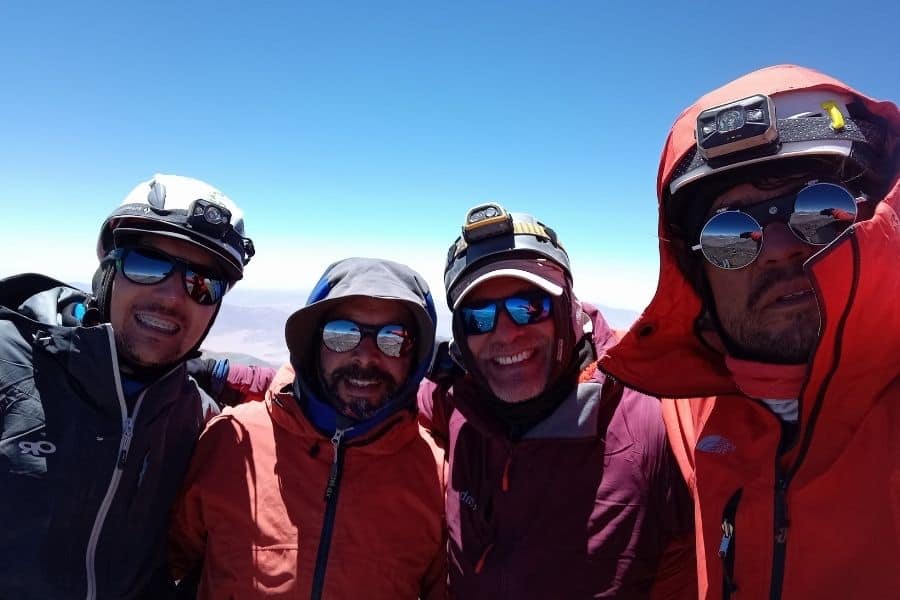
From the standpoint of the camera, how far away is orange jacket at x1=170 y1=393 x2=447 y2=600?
2.78 meters

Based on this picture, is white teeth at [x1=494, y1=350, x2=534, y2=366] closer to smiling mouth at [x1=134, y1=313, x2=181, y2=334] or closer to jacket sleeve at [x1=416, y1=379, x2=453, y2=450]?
jacket sleeve at [x1=416, y1=379, x2=453, y2=450]

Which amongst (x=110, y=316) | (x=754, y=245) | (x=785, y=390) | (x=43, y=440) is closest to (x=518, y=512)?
(x=785, y=390)

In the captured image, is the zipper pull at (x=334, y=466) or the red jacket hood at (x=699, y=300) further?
the zipper pull at (x=334, y=466)

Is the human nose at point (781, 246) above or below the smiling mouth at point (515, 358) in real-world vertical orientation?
above

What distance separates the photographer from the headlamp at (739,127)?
1.86 meters

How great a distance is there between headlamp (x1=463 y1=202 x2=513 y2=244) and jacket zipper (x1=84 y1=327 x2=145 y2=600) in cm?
256

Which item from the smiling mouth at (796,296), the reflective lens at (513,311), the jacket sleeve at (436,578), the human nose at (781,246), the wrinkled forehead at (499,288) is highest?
the human nose at (781,246)

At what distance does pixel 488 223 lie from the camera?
3422 mm

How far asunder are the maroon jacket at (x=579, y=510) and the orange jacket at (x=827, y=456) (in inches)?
11.9

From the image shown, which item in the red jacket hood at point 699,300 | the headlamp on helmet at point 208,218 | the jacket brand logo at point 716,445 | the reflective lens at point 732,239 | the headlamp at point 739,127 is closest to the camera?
the red jacket hood at point 699,300

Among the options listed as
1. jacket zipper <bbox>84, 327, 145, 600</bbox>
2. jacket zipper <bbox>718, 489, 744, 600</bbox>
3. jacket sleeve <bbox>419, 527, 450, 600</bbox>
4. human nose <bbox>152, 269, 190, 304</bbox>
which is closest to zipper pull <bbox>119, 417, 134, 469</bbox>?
jacket zipper <bbox>84, 327, 145, 600</bbox>

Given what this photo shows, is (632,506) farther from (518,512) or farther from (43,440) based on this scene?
(43,440)

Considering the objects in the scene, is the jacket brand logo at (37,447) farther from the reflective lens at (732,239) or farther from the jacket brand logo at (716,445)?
the reflective lens at (732,239)

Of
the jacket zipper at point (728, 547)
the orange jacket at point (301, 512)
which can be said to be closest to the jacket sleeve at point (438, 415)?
the orange jacket at point (301, 512)
